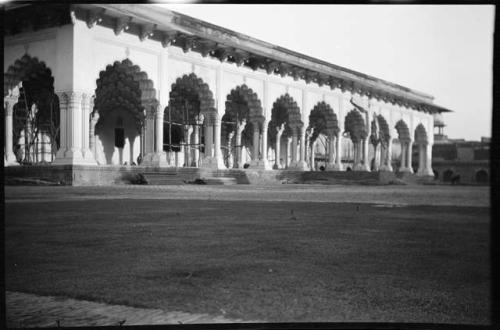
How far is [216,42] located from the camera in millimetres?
17375

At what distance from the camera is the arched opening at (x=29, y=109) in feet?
49.2

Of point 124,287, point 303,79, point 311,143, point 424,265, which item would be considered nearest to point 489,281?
point 424,265

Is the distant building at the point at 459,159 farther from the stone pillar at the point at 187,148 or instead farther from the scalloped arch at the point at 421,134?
the stone pillar at the point at 187,148

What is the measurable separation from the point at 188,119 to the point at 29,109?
6.53m

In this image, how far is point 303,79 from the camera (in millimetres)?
23031

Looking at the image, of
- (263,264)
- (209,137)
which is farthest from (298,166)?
(263,264)

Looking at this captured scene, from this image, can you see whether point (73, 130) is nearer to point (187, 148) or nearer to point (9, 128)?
point (9, 128)

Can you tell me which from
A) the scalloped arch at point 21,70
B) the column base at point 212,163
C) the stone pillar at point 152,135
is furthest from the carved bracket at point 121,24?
the column base at point 212,163

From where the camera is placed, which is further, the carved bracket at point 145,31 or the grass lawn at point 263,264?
the carved bracket at point 145,31

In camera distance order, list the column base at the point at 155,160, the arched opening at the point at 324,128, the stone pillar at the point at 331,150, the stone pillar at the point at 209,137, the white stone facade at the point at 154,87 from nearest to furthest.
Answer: the white stone facade at the point at 154,87
the column base at the point at 155,160
the stone pillar at the point at 209,137
the arched opening at the point at 324,128
the stone pillar at the point at 331,150

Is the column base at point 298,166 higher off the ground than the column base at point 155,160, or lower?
lower

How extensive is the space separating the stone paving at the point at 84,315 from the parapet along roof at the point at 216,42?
10.7 m

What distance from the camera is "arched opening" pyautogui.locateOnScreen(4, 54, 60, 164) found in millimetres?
14992

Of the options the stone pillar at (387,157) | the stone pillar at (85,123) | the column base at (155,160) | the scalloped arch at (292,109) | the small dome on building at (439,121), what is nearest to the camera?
the stone pillar at (85,123)
